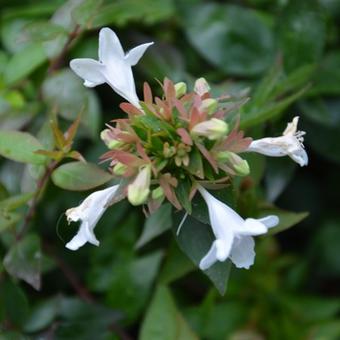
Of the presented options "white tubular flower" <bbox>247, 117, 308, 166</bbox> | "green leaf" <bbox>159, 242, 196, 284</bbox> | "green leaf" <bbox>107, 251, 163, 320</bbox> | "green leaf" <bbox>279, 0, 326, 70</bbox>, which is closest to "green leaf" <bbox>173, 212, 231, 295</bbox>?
"white tubular flower" <bbox>247, 117, 308, 166</bbox>

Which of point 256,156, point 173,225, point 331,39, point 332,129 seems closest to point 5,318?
point 173,225

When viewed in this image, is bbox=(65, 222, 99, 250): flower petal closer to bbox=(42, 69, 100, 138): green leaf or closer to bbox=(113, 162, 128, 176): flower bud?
bbox=(113, 162, 128, 176): flower bud

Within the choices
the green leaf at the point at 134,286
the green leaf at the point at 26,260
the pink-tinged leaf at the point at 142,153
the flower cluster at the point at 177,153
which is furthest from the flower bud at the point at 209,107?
the green leaf at the point at 134,286

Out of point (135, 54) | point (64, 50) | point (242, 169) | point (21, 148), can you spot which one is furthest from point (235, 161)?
point (64, 50)

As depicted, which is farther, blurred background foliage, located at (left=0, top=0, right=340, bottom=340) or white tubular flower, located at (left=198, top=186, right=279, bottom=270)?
blurred background foliage, located at (left=0, top=0, right=340, bottom=340)

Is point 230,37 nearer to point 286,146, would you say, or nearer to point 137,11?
point 137,11

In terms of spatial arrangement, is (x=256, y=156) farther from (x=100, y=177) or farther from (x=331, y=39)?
(x=331, y=39)
